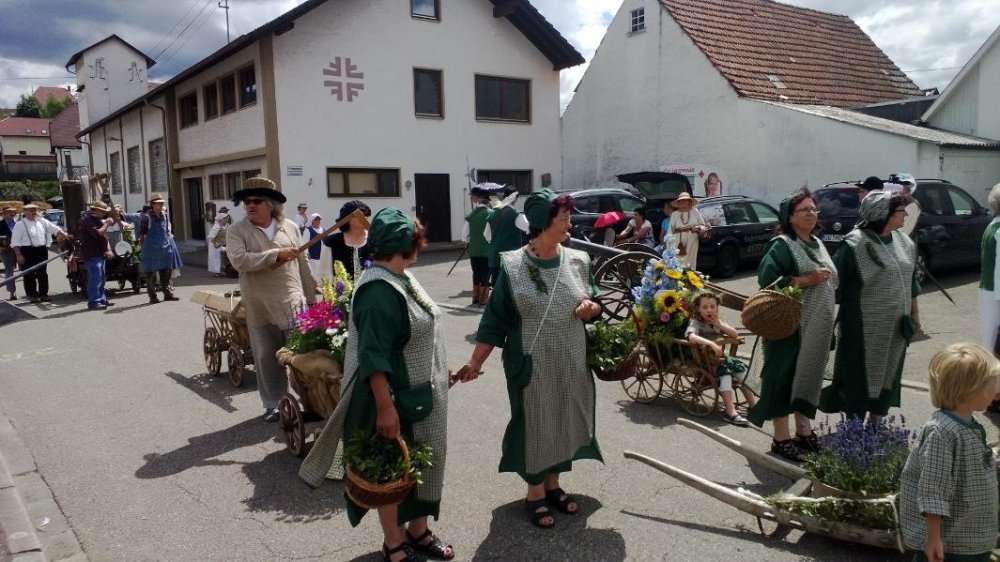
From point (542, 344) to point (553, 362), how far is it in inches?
4.6

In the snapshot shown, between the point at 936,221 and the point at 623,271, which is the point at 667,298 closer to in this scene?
the point at 623,271

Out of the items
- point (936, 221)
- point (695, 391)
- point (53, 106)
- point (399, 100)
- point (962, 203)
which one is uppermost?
point (53, 106)

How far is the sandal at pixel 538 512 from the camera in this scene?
390cm

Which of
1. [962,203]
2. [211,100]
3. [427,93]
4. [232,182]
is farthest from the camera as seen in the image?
[211,100]

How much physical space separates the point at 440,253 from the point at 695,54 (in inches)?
367

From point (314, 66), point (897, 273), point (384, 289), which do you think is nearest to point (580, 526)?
point (384, 289)

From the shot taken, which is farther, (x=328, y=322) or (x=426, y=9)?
(x=426, y=9)

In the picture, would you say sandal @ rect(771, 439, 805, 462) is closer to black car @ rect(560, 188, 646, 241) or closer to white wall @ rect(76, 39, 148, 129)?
black car @ rect(560, 188, 646, 241)

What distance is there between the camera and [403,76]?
2141 cm

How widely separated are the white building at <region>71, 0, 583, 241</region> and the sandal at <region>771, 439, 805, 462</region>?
17.2m

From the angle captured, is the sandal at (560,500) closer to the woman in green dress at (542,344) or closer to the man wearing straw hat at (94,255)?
the woman in green dress at (542,344)

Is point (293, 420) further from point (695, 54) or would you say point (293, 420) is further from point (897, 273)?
point (695, 54)

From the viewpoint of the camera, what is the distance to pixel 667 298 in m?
5.81

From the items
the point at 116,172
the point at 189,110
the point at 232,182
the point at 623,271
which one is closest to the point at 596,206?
the point at 623,271
